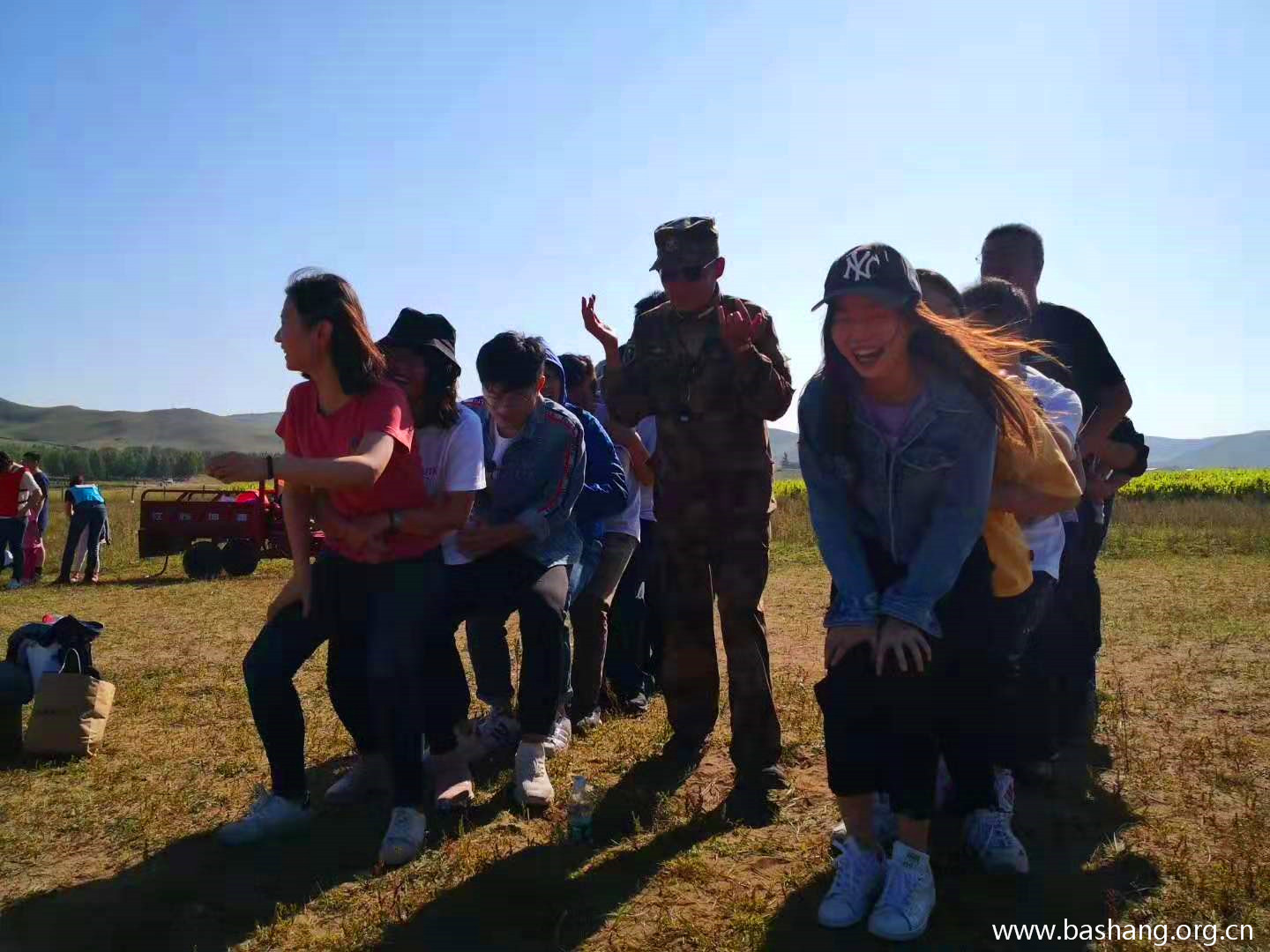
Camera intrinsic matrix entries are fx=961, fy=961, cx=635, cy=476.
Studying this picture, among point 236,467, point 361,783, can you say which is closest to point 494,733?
point 361,783

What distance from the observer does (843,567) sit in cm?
296

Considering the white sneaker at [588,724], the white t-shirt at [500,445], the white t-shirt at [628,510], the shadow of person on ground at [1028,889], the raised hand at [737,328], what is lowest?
the shadow of person on ground at [1028,889]

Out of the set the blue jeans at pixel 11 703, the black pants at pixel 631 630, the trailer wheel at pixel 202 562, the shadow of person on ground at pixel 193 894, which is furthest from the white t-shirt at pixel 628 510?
the trailer wheel at pixel 202 562

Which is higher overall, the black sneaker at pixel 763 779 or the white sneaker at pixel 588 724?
the black sneaker at pixel 763 779

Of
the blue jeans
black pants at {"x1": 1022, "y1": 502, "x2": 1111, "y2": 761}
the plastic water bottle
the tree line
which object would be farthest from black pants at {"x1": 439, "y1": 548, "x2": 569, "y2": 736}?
the tree line

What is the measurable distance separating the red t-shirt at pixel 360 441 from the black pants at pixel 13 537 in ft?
40.0

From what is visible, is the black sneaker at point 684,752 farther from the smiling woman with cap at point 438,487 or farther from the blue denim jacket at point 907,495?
the blue denim jacket at point 907,495

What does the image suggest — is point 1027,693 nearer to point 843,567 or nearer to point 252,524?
point 843,567

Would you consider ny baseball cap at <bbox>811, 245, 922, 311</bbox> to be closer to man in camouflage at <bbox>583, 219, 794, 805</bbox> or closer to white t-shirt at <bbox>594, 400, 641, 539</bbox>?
man in camouflage at <bbox>583, 219, 794, 805</bbox>

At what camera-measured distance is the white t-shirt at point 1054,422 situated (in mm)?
3344

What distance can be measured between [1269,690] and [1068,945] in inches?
143

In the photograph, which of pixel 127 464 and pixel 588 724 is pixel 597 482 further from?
pixel 127 464

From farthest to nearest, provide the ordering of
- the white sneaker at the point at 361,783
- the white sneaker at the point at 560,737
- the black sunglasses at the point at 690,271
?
the white sneaker at the point at 560,737, the white sneaker at the point at 361,783, the black sunglasses at the point at 690,271

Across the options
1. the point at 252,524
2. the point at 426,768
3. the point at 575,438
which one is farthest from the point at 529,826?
the point at 252,524
